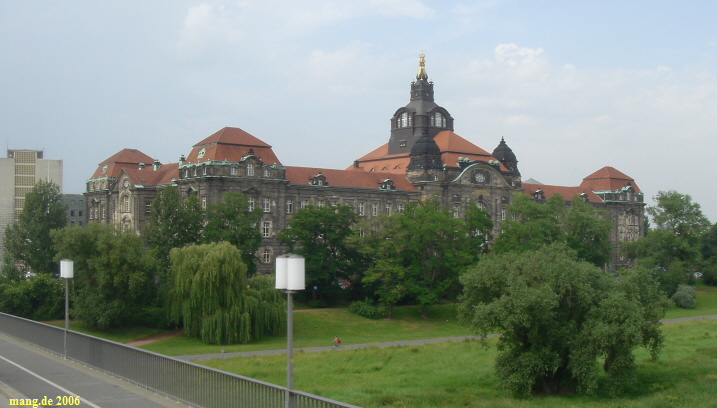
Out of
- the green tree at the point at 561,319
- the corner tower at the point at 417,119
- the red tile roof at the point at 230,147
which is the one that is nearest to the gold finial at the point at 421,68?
the corner tower at the point at 417,119

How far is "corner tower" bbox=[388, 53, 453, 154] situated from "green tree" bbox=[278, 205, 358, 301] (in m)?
30.9

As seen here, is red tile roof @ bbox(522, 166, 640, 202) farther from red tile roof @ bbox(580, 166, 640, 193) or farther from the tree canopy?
the tree canopy

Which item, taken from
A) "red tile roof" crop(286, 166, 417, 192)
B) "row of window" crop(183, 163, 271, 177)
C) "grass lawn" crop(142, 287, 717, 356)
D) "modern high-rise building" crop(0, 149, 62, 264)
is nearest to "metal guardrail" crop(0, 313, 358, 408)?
"grass lawn" crop(142, 287, 717, 356)

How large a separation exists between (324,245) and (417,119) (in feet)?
115

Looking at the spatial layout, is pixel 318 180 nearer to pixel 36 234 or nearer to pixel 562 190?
pixel 36 234

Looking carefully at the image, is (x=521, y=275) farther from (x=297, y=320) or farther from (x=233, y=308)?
(x=297, y=320)

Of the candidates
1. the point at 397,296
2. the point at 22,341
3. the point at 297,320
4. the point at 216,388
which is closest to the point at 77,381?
the point at 216,388

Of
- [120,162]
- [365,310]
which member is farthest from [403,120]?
[365,310]

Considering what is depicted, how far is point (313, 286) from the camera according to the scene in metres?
68.6

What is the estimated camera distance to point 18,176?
113 metres

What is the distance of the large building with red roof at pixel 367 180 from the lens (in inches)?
3034

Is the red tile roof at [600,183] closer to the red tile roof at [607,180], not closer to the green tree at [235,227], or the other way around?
the red tile roof at [607,180]

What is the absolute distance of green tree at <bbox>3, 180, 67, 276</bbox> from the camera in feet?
249

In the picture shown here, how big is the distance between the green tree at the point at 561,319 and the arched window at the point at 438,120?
66.5m
